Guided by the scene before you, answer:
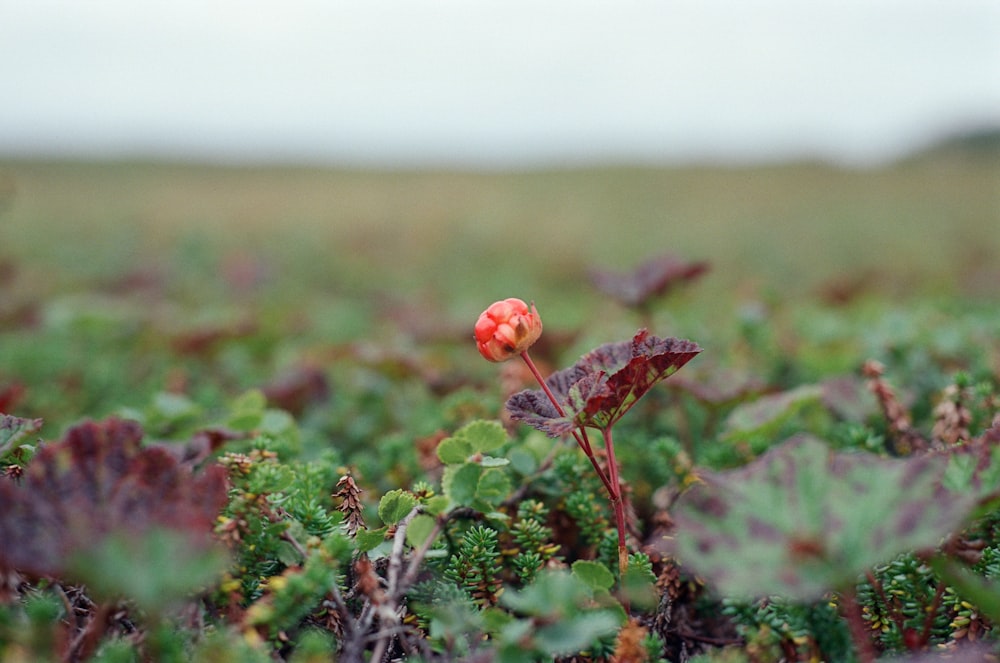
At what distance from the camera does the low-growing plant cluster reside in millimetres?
689

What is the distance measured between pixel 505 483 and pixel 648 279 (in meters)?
1.13

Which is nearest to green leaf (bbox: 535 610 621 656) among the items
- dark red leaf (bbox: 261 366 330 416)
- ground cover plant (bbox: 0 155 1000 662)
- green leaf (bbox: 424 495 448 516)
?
ground cover plant (bbox: 0 155 1000 662)

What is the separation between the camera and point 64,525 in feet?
2.26

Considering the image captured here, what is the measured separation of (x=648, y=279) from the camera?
2.01 metres

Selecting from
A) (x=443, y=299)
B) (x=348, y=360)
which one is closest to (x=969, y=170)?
(x=443, y=299)

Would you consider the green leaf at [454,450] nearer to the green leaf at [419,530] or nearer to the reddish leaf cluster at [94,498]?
the green leaf at [419,530]

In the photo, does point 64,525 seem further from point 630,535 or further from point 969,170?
point 969,170

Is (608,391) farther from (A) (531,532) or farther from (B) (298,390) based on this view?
(B) (298,390)

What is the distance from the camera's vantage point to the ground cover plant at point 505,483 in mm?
705

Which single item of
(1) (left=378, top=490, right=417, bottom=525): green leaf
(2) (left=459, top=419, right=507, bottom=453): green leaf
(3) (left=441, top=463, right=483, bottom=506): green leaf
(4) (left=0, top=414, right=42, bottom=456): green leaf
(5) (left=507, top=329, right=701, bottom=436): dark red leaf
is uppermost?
(5) (left=507, top=329, right=701, bottom=436): dark red leaf

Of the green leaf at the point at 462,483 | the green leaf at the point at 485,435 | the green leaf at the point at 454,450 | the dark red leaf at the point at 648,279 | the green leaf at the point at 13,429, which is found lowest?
the green leaf at the point at 462,483

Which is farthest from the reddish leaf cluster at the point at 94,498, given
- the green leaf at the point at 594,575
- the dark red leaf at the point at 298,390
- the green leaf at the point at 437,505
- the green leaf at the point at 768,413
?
the dark red leaf at the point at 298,390

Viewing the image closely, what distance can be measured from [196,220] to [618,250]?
382 centimetres

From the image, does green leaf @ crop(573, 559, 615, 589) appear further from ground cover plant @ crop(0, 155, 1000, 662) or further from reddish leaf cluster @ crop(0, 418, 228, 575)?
reddish leaf cluster @ crop(0, 418, 228, 575)
